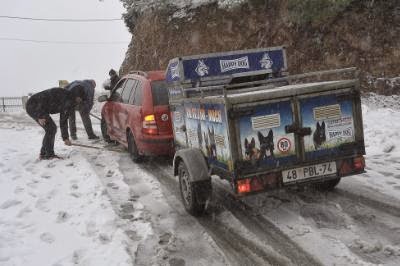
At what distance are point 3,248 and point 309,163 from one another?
350 cm

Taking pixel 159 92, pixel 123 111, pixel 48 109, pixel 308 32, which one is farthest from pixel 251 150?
pixel 308 32

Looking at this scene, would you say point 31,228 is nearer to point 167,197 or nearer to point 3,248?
point 3,248

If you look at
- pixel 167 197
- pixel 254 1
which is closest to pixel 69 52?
pixel 254 1

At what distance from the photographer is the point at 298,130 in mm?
5145

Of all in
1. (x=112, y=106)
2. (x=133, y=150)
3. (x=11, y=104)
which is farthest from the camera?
(x=11, y=104)

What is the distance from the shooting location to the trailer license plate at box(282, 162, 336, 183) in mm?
5242

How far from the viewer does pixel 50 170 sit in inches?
352

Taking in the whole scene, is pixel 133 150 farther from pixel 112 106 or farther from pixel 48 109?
pixel 48 109

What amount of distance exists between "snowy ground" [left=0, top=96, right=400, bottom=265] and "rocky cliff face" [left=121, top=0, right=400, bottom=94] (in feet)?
16.6

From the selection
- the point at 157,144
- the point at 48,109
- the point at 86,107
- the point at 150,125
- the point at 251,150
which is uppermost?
the point at 48,109

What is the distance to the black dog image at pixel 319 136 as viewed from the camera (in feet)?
17.2

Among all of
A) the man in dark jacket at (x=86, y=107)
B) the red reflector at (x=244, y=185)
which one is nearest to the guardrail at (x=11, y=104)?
the man in dark jacket at (x=86, y=107)

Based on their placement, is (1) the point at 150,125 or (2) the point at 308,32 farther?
(2) the point at 308,32

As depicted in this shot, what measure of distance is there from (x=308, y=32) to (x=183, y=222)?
1018 cm
